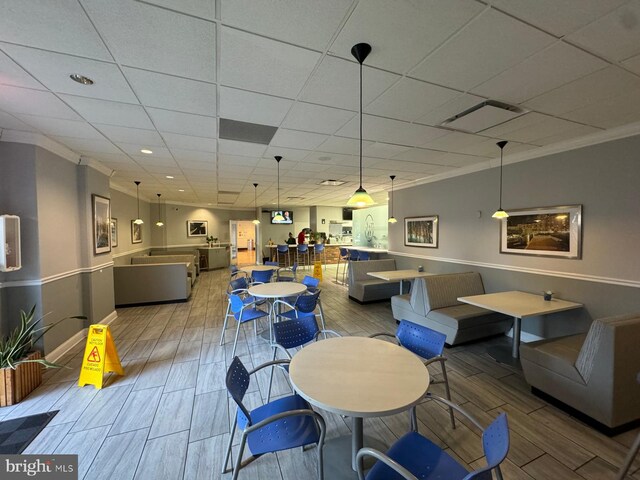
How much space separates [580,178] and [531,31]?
2.75m

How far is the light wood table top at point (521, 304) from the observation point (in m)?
2.79

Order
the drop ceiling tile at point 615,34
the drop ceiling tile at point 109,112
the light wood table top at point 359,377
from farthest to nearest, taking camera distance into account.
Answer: the drop ceiling tile at point 109,112 < the drop ceiling tile at point 615,34 < the light wood table top at point 359,377

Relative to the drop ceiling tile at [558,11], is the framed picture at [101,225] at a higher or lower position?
lower

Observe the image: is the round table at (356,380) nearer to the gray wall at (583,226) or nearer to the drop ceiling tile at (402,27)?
the drop ceiling tile at (402,27)

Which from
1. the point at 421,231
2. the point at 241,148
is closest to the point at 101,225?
the point at 241,148

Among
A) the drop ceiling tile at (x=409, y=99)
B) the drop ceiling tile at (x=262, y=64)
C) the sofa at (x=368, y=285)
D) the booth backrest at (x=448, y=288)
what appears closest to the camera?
the drop ceiling tile at (x=262, y=64)

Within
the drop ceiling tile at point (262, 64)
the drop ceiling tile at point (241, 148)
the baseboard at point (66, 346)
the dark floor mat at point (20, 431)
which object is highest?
the drop ceiling tile at point (241, 148)

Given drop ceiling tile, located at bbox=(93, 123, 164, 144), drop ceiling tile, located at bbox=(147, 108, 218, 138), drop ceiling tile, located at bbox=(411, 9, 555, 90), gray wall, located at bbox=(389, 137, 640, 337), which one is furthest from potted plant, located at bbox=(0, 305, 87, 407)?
gray wall, located at bbox=(389, 137, 640, 337)

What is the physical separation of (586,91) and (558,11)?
1235 millimetres

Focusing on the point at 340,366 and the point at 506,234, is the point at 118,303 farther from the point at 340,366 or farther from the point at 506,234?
the point at 506,234

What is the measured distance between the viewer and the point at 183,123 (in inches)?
107

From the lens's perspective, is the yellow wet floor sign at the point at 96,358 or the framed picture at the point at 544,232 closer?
the yellow wet floor sign at the point at 96,358

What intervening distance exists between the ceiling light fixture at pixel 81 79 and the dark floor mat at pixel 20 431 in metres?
2.77

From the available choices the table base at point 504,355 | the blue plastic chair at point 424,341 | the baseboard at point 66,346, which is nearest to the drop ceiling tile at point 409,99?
the blue plastic chair at point 424,341
